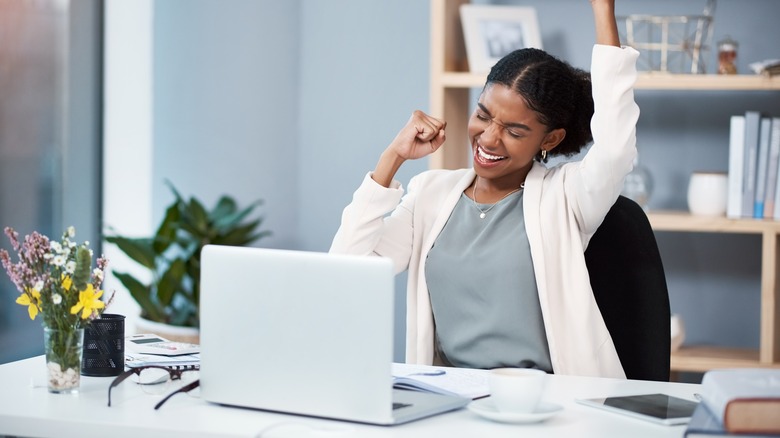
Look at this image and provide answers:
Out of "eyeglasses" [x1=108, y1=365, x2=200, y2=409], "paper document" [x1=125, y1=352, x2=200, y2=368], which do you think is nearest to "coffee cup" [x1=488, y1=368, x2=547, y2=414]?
"eyeglasses" [x1=108, y1=365, x2=200, y2=409]

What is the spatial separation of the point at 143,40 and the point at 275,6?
0.50 meters

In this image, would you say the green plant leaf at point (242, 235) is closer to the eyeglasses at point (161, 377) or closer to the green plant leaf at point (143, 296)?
the green plant leaf at point (143, 296)

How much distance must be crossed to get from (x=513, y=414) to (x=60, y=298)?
694mm

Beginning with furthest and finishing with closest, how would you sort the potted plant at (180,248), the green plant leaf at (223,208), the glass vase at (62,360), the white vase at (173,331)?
the green plant leaf at (223,208)
the potted plant at (180,248)
the white vase at (173,331)
the glass vase at (62,360)

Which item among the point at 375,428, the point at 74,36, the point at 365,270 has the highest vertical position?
the point at 74,36

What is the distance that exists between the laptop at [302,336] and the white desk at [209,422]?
25mm

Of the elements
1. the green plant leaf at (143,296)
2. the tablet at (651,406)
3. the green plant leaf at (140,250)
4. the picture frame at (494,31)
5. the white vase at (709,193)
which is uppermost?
the picture frame at (494,31)

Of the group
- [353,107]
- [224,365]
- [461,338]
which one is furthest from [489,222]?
[353,107]

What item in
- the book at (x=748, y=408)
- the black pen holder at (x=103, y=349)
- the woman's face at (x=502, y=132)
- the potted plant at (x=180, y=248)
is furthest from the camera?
the potted plant at (x=180, y=248)

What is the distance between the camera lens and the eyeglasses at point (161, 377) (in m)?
1.51

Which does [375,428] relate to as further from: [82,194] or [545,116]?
[82,194]

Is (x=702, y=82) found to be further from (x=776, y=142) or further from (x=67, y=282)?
(x=67, y=282)

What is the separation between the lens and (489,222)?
2053 millimetres

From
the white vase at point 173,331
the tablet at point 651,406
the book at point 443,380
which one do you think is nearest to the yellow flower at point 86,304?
the book at point 443,380
